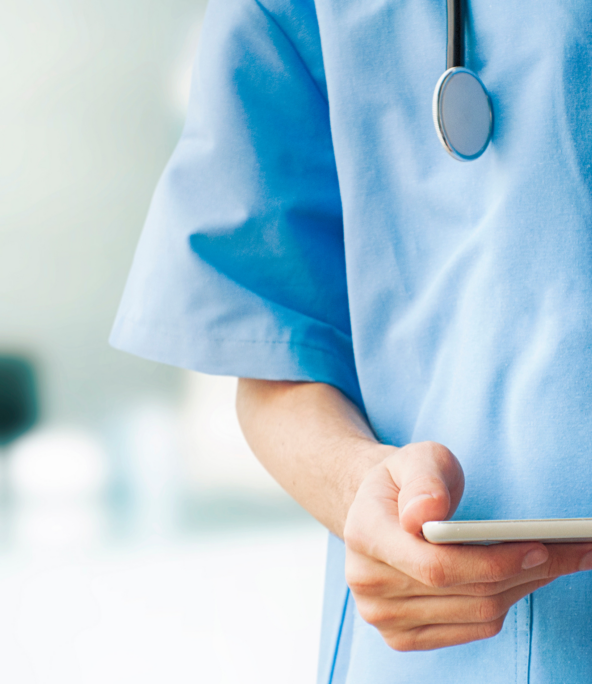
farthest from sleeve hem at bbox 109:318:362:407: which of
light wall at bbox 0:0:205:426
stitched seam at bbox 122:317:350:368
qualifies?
light wall at bbox 0:0:205:426

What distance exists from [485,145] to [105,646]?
1.20 m

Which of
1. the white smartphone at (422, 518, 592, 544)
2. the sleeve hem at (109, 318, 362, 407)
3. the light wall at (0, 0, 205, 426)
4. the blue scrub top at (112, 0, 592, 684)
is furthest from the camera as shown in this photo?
the light wall at (0, 0, 205, 426)

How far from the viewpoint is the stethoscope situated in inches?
15.0

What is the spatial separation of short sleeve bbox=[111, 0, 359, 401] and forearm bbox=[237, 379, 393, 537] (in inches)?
1.1

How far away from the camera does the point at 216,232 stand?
1.71 ft

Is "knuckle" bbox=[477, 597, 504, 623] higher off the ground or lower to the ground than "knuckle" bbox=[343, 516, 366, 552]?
lower

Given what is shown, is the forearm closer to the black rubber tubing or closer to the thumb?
the thumb

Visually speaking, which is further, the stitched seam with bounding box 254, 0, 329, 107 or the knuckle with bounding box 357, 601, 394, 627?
the stitched seam with bounding box 254, 0, 329, 107

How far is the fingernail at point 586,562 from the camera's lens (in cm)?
31

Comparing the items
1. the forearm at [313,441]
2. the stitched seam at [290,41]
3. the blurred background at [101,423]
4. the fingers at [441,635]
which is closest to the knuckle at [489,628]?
the fingers at [441,635]

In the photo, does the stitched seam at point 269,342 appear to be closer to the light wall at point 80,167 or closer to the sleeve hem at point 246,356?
the sleeve hem at point 246,356

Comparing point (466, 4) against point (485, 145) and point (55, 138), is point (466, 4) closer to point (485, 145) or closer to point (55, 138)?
point (485, 145)

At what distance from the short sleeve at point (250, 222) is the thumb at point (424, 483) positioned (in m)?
0.19

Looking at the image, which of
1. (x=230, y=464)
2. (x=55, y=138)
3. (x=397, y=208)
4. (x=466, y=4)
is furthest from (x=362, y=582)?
(x=55, y=138)
